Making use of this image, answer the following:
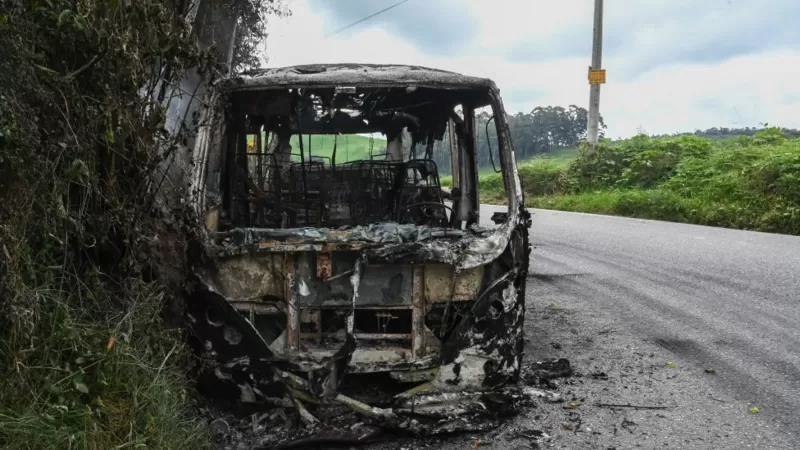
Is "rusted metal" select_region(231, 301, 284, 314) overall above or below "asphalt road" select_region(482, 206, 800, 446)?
above

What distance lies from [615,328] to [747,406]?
1.54m

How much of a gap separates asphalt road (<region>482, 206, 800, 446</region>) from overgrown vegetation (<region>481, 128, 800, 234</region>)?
110cm

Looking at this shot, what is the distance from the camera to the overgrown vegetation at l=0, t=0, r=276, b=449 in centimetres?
Answer: 238

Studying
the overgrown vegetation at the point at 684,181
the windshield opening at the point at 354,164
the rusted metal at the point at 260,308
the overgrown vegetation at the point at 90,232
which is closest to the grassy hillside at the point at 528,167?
the overgrown vegetation at the point at 684,181

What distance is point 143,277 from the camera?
3.29 m

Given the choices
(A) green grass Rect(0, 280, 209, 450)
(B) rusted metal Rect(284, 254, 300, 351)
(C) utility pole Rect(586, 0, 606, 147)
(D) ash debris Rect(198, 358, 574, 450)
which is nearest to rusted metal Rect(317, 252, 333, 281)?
(B) rusted metal Rect(284, 254, 300, 351)

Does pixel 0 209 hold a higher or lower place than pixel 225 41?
lower

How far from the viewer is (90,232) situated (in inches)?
115

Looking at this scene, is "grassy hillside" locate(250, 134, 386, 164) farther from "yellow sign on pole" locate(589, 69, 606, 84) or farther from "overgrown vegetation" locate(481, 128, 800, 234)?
"yellow sign on pole" locate(589, 69, 606, 84)

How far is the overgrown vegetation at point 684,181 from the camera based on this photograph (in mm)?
10258

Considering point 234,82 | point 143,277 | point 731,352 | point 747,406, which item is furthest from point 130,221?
point 731,352

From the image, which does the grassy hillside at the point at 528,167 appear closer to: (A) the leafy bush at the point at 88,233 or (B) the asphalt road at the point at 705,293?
(B) the asphalt road at the point at 705,293

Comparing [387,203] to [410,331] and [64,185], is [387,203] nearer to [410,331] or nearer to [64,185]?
[410,331]

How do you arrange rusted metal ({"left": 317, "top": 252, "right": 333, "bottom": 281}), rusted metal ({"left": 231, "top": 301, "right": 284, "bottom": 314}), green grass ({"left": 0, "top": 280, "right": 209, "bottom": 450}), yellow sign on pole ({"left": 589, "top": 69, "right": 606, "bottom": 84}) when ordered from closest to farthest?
green grass ({"left": 0, "top": 280, "right": 209, "bottom": 450}), rusted metal ({"left": 317, "top": 252, "right": 333, "bottom": 281}), rusted metal ({"left": 231, "top": 301, "right": 284, "bottom": 314}), yellow sign on pole ({"left": 589, "top": 69, "right": 606, "bottom": 84})
